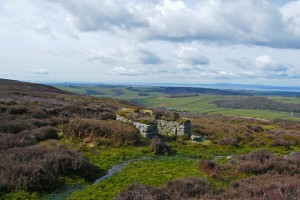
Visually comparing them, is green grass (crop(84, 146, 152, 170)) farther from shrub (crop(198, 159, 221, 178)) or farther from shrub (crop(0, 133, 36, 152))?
shrub (crop(198, 159, 221, 178))

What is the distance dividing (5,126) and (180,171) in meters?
13.1

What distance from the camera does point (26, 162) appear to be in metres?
13.5

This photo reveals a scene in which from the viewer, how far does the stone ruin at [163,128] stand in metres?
24.0

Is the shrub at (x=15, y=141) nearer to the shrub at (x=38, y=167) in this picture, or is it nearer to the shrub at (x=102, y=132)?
the shrub at (x=38, y=167)

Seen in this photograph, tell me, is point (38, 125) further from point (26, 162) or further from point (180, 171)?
point (180, 171)

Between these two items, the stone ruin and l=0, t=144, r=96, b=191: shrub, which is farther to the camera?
the stone ruin

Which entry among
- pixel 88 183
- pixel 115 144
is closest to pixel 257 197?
pixel 88 183

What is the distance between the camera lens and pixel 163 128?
88.5ft

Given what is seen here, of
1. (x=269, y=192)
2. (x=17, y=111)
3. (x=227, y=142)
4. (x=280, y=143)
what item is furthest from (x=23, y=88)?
(x=269, y=192)

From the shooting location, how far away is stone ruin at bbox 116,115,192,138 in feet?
78.7

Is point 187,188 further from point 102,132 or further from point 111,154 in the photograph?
point 102,132

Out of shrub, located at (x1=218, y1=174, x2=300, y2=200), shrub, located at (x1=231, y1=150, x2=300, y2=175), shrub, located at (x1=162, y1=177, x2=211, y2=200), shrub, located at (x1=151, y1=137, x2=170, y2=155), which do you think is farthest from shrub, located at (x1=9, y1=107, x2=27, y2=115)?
shrub, located at (x1=218, y1=174, x2=300, y2=200)

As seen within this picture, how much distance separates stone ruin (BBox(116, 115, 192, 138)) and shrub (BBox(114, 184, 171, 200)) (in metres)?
13.4

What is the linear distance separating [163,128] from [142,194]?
17434 millimetres
